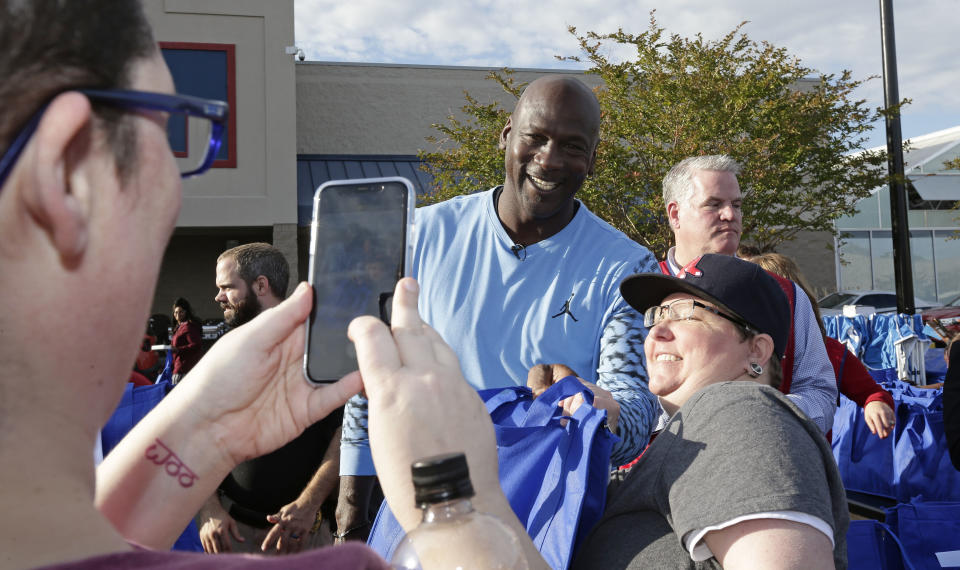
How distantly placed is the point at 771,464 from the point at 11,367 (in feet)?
4.90

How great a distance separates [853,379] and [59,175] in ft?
16.0

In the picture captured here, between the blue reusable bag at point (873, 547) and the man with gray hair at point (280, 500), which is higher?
the man with gray hair at point (280, 500)

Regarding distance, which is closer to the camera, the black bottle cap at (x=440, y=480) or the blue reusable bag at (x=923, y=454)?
the black bottle cap at (x=440, y=480)

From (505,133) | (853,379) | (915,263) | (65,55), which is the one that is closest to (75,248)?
(65,55)

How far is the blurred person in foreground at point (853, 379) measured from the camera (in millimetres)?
4585

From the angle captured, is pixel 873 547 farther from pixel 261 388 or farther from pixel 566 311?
pixel 261 388

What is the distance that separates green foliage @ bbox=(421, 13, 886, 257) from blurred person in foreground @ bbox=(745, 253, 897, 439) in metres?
8.41

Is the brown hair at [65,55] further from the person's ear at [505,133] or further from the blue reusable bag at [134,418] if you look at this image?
the blue reusable bag at [134,418]

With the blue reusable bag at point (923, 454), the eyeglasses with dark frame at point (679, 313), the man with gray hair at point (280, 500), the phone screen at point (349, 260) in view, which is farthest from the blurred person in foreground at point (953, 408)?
the phone screen at point (349, 260)

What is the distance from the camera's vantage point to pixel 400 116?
22.1m

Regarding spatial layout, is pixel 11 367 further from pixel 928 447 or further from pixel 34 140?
pixel 928 447

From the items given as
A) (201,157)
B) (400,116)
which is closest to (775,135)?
(400,116)

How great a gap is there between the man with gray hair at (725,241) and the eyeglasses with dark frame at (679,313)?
0.99 meters

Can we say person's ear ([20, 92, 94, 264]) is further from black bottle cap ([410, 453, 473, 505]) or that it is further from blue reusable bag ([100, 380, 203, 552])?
blue reusable bag ([100, 380, 203, 552])
